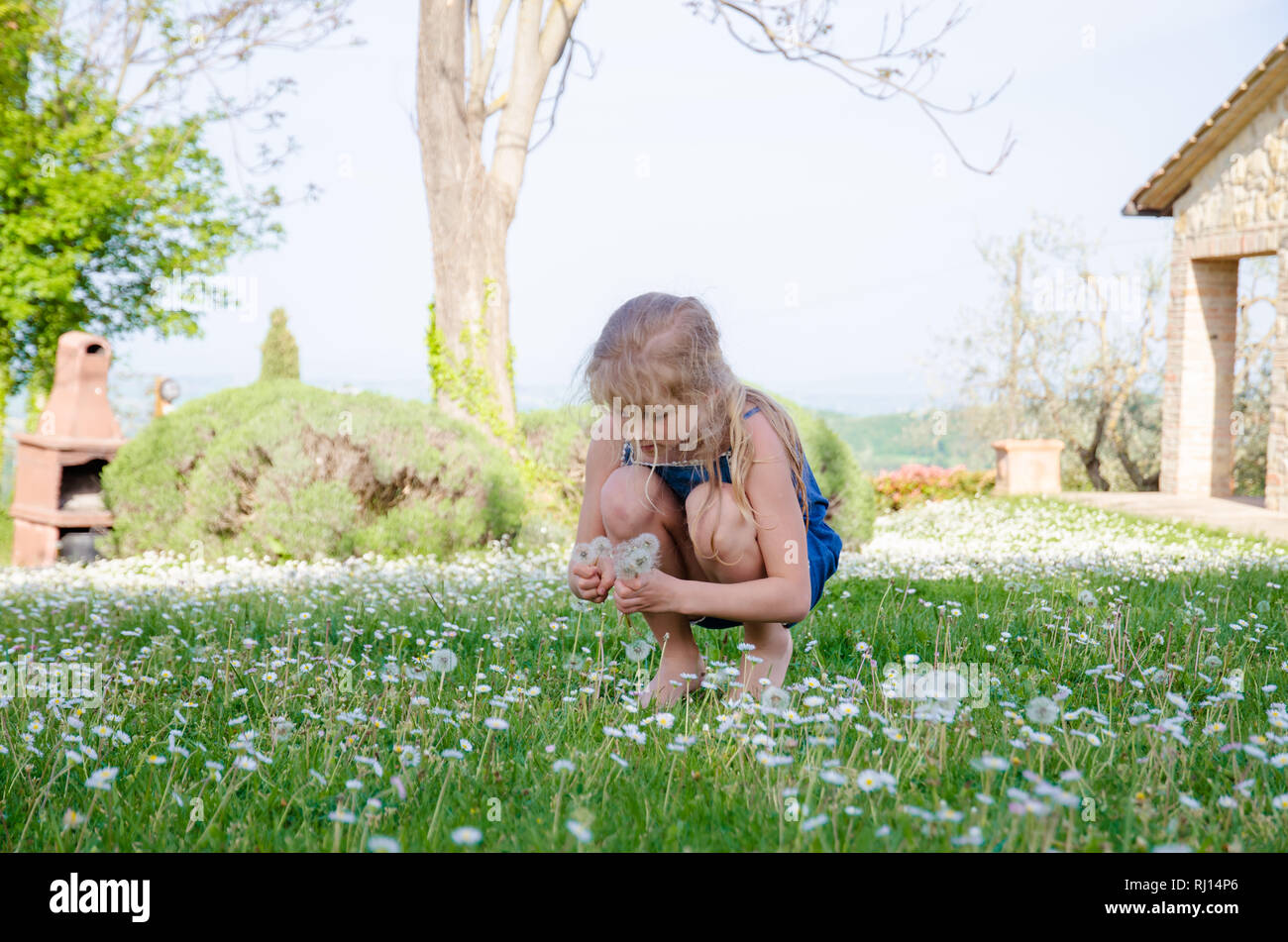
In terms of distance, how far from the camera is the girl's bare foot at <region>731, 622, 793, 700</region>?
2.82 metres

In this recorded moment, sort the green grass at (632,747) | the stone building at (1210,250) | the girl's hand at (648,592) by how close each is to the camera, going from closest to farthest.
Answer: the green grass at (632,747)
the girl's hand at (648,592)
the stone building at (1210,250)

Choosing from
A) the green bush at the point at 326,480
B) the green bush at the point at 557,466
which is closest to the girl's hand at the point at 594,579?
the green bush at the point at 326,480

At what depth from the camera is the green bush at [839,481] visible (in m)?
8.62

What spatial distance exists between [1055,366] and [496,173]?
37.8 feet

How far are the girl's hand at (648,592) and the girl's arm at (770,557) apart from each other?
5 centimetres

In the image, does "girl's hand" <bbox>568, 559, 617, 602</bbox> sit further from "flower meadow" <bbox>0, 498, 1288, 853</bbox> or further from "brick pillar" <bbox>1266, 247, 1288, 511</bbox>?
"brick pillar" <bbox>1266, 247, 1288, 511</bbox>

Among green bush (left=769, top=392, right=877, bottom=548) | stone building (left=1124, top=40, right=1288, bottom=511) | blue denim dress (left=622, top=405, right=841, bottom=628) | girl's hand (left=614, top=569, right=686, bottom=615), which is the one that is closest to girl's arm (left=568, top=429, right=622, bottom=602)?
blue denim dress (left=622, top=405, right=841, bottom=628)

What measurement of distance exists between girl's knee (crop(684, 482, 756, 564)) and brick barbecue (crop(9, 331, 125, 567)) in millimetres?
8134

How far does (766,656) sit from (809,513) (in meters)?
0.45

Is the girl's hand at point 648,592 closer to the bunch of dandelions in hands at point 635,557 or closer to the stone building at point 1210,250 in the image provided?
the bunch of dandelions in hands at point 635,557

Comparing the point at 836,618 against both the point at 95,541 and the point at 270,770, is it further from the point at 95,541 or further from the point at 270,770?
the point at 95,541

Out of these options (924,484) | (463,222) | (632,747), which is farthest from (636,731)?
(924,484)

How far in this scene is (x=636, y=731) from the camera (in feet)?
7.13
